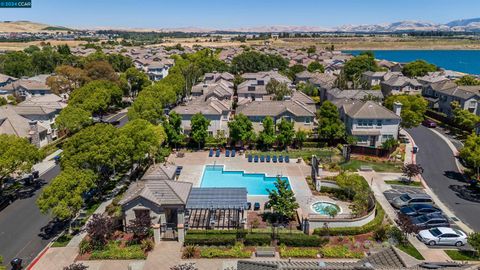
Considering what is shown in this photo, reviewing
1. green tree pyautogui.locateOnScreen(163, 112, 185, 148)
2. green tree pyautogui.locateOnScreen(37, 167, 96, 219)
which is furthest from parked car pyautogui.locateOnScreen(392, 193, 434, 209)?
green tree pyautogui.locateOnScreen(37, 167, 96, 219)

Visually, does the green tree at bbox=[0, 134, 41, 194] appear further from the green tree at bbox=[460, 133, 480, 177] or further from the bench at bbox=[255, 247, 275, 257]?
the green tree at bbox=[460, 133, 480, 177]

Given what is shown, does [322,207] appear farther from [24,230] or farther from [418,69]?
[418,69]

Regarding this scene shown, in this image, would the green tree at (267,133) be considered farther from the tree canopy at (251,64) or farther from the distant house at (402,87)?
the tree canopy at (251,64)

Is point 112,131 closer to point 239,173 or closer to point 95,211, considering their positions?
point 95,211

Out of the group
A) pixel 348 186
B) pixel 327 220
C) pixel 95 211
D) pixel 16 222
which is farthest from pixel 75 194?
pixel 348 186

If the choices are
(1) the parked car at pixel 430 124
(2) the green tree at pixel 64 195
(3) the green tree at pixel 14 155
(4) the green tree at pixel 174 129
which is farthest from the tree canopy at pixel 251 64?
(2) the green tree at pixel 64 195

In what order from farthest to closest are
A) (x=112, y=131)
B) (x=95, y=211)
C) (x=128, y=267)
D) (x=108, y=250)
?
(x=112, y=131), (x=95, y=211), (x=108, y=250), (x=128, y=267)
